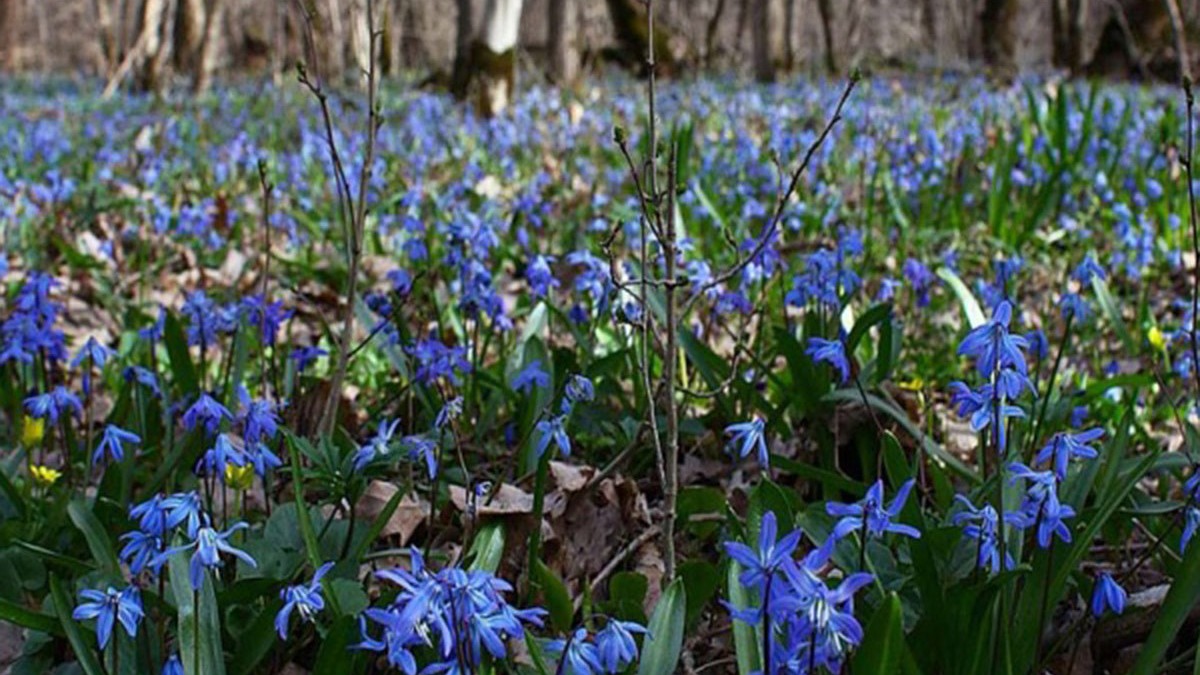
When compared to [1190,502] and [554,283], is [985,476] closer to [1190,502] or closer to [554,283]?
[1190,502]

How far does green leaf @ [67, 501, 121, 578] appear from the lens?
6.17 feet

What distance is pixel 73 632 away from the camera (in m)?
1.56

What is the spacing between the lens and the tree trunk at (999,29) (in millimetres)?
16719

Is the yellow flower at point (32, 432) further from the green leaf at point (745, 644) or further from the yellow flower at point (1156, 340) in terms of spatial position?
the yellow flower at point (1156, 340)

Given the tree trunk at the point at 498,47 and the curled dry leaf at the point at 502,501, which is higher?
the tree trunk at the point at 498,47

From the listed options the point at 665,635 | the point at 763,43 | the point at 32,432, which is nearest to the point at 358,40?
the point at 32,432

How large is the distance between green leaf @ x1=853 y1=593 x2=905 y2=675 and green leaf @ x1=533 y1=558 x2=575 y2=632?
0.54 meters

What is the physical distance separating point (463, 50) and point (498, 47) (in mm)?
498

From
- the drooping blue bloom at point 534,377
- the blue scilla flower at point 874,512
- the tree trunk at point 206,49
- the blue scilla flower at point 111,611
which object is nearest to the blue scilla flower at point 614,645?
the blue scilla flower at point 874,512

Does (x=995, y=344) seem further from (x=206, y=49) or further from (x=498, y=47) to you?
(x=206, y=49)

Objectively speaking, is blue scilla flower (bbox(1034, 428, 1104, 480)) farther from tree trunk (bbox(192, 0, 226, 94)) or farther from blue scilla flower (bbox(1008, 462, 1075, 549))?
tree trunk (bbox(192, 0, 226, 94))

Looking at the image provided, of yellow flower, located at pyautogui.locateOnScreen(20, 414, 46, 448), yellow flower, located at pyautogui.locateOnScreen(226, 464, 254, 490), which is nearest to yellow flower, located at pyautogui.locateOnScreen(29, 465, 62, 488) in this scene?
yellow flower, located at pyautogui.locateOnScreen(20, 414, 46, 448)

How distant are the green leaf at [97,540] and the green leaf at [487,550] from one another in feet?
1.83

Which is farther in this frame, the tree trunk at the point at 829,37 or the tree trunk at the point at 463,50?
the tree trunk at the point at 829,37
